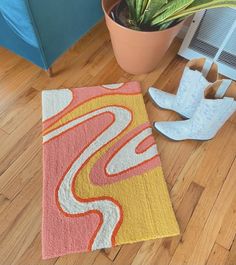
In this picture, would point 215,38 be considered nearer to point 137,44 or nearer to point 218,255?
point 137,44

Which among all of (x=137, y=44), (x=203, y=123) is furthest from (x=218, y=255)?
(x=137, y=44)

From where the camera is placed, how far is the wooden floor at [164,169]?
822mm

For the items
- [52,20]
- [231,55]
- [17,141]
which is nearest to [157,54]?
[231,55]

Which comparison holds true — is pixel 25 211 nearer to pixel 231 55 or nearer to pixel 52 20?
pixel 52 20

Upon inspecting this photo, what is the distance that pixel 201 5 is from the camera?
0.86 metres

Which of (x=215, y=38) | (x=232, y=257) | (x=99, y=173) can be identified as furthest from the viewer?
(x=215, y=38)

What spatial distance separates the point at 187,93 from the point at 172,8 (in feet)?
1.04

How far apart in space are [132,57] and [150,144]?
409mm

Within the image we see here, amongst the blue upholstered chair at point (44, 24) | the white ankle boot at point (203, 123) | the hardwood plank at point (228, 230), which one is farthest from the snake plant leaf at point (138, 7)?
the hardwood plank at point (228, 230)

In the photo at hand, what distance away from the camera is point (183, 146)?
1029 mm

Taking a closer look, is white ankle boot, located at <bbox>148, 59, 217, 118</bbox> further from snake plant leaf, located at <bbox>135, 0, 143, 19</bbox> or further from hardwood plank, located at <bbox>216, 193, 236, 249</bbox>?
hardwood plank, located at <bbox>216, 193, 236, 249</bbox>

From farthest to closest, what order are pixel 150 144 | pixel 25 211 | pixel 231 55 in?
pixel 231 55 → pixel 150 144 → pixel 25 211

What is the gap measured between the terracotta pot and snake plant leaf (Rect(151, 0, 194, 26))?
0.05 meters

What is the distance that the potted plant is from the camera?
2.89 feet
